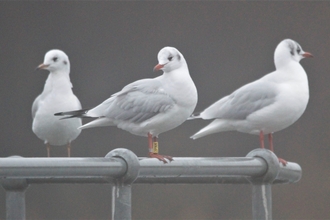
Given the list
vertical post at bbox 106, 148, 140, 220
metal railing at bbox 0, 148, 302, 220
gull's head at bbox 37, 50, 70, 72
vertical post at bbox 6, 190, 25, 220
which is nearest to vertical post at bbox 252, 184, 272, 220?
metal railing at bbox 0, 148, 302, 220

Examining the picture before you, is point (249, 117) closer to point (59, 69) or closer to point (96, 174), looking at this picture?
point (59, 69)

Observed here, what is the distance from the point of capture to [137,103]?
2900mm

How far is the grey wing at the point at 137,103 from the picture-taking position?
2844 millimetres

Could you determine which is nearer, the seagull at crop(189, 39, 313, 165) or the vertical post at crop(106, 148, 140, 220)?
the vertical post at crop(106, 148, 140, 220)

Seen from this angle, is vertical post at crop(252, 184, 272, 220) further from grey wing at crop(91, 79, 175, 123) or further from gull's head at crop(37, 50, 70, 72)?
gull's head at crop(37, 50, 70, 72)

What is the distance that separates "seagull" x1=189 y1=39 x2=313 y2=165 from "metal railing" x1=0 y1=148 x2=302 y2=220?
1161mm

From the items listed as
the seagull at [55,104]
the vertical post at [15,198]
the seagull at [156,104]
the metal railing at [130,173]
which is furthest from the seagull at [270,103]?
the vertical post at [15,198]

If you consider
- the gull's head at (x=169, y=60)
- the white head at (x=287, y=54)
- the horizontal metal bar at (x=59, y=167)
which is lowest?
the horizontal metal bar at (x=59, y=167)

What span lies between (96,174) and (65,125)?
99.7 inches

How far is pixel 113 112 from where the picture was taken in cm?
289

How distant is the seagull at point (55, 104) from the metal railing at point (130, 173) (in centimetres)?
204

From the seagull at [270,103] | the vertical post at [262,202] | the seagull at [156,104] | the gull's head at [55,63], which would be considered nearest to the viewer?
the vertical post at [262,202]

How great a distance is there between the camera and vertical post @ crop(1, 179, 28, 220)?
159 centimetres

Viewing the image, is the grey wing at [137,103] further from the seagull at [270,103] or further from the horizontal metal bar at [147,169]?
the horizontal metal bar at [147,169]
